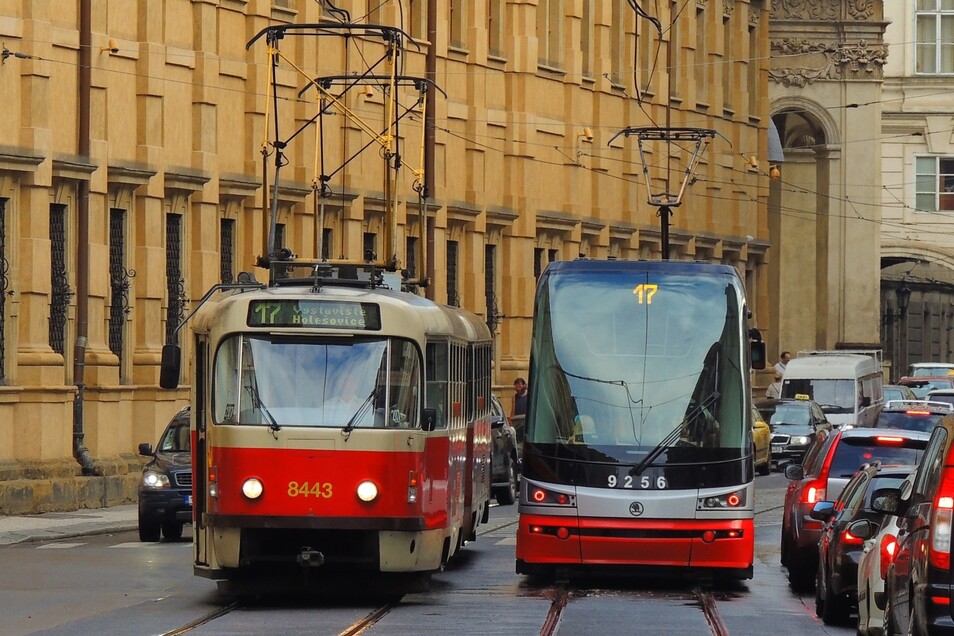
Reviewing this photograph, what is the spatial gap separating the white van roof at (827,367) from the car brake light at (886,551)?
37.1 metres

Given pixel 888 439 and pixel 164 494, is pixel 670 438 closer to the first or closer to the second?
pixel 888 439

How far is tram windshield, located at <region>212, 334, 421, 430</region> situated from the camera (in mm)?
19172

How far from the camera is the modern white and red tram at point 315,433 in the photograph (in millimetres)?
18969

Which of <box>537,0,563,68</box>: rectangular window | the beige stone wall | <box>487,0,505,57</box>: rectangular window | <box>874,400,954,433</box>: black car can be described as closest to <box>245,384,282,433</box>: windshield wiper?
the beige stone wall

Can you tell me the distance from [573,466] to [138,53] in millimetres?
17226

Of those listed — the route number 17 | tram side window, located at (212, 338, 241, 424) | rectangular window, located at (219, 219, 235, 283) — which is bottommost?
tram side window, located at (212, 338, 241, 424)

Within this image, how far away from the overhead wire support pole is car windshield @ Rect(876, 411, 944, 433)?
1465cm

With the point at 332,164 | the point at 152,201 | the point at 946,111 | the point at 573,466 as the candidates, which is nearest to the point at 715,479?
the point at 573,466

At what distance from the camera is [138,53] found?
1427 inches

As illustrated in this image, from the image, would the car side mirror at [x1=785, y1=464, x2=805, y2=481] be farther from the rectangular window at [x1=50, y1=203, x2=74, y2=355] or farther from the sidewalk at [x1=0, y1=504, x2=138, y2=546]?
the rectangular window at [x1=50, y1=203, x2=74, y2=355]

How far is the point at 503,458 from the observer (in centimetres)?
3575

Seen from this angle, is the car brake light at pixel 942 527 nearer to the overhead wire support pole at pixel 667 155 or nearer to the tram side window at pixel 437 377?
the tram side window at pixel 437 377

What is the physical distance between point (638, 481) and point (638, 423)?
0.55 meters

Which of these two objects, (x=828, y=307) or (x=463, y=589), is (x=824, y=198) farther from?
(x=463, y=589)
